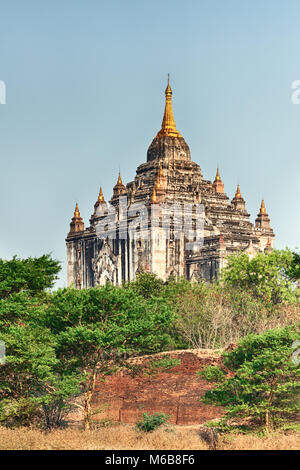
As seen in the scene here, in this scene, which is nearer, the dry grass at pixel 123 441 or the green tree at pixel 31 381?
the dry grass at pixel 123 441

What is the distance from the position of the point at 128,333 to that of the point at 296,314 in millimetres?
15400

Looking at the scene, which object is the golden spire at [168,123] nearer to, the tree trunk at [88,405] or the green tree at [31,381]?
the tree trunk at [88,405]

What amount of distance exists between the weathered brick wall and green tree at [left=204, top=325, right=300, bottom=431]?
21.7 feet

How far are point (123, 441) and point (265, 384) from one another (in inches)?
231

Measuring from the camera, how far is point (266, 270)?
62156 millimetres

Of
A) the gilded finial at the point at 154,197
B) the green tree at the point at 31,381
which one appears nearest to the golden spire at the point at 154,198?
the gilded finial at the point at 154,197

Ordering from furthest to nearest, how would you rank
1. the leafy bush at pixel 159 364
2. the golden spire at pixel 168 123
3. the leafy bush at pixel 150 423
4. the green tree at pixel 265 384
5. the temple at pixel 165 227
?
the golden spire at pixel 168 123 < the temple at pixel 165 227 < the leafy bush at pixel 159 364 < the leafy bush at pixel 150 423 < the green tree at pixel 265 384

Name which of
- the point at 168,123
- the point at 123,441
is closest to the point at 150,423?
the point at 123,441

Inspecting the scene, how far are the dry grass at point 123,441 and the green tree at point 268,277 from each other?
79.1ft

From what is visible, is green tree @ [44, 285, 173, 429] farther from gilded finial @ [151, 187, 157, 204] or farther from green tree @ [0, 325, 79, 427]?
gilded finial @ [151, 187, 157, 204]

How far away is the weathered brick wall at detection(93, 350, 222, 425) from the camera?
149 feet

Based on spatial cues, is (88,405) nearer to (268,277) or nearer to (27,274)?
(27,274)

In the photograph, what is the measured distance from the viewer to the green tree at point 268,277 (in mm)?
61781
